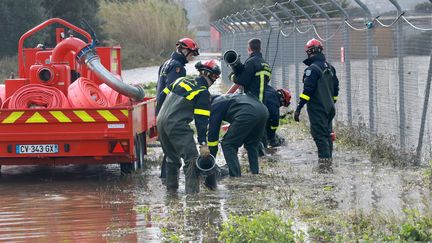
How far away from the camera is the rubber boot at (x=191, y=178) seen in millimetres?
11487

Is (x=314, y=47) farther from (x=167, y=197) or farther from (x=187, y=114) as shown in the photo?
(x=167, y=197)

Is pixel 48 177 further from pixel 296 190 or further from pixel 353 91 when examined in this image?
pixel 353 91

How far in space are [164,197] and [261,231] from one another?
3.98 meters

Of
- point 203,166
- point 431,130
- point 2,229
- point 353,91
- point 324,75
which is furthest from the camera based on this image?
point 353,91

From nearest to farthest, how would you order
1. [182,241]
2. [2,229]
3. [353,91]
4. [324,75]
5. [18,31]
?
1. [182,241]
2. [2,229]
3. [324,75]
4. [353,91]
5. [18,31]

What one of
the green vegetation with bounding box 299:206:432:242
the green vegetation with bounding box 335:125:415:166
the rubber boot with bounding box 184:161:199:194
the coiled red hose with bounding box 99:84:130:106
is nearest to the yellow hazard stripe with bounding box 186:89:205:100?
the rubber boot with bounding box 184:161:199:194

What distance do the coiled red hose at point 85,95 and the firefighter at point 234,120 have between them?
1.73m

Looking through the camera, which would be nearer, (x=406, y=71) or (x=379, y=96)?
(x=406, y=71)

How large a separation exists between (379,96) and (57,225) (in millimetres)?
6996

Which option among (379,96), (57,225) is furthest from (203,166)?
(379,96)

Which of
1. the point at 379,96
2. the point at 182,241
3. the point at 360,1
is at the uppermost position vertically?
the point at 360,1

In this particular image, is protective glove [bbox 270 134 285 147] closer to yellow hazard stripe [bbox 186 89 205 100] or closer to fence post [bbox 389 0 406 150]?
fence post [bbox 389 0 406 150]

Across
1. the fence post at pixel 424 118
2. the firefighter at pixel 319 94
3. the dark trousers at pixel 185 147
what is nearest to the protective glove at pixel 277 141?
the firefighter at pixel 319 94

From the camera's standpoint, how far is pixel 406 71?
1373 cm
